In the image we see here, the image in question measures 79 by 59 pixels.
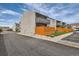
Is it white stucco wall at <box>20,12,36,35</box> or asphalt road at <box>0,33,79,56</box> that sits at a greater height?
white stucco wall at <box>20,12,36,35</box>

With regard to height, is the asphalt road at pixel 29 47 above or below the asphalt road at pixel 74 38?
below

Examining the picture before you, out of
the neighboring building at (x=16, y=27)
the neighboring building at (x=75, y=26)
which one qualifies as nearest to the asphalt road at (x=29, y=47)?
the neighboring building at (x=16, y=27)

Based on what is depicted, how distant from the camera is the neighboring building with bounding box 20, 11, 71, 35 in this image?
3.53 m

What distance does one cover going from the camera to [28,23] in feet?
11.6

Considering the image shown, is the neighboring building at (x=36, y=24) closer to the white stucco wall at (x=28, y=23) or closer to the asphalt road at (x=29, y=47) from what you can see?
the white stucco wall at (x=28, y=23)

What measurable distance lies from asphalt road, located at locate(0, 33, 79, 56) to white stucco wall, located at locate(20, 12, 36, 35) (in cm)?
14

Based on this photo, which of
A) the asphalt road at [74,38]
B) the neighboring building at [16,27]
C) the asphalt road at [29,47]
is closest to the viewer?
the asphalt road at [29,47]

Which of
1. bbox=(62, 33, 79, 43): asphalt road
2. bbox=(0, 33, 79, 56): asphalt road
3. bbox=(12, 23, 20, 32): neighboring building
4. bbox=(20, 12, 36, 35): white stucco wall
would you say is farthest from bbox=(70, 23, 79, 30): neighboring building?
bbox=(12, 23, 20, 32): neighboring building

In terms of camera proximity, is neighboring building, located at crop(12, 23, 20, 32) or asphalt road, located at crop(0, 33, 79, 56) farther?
neighboring building, located at crop(12, 23, 20, 32)

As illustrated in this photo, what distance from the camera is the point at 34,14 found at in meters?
3.58

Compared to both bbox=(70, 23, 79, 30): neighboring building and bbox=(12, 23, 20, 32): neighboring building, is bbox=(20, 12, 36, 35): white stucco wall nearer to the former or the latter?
bbox=(12, 23, 20, 32): neighboring building

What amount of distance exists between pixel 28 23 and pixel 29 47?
21.3 inches

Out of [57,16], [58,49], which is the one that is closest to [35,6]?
[57,16]

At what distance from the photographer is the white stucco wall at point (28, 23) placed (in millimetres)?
3517
